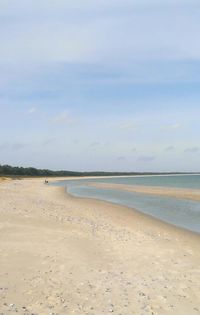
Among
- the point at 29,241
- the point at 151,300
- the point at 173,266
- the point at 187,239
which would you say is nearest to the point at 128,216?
the point at 187,239

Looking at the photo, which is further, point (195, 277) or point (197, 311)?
point (195, 277)

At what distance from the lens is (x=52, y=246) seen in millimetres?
13648

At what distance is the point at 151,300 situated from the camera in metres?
8.58

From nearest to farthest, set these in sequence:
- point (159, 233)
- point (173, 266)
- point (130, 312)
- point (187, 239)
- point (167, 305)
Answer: point (130, 312)
point (167, 305)
point (173, 266)
point (187, 239)
point (159, 233)

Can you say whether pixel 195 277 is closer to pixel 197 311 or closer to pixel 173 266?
pixel 173 266

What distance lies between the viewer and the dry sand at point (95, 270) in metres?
8.16

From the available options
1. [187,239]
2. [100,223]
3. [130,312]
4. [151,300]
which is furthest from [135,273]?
[100,223]

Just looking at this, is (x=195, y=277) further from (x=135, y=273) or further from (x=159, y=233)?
(x=159, y=233)

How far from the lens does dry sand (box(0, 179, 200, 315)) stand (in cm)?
816

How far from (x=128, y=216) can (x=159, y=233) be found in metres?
6.59

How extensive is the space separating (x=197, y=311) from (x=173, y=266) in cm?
365

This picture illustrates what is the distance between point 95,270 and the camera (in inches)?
428

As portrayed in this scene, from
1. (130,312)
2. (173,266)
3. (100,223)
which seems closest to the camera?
(130,312)

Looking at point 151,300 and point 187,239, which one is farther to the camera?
point 187,239
